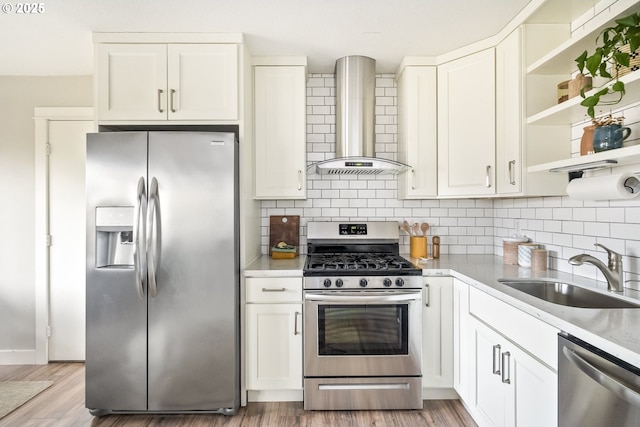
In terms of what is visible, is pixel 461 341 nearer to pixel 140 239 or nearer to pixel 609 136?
pixel 609 136

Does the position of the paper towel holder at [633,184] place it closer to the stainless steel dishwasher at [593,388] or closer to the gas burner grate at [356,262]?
the stainless steel dishwasher at [593,388]

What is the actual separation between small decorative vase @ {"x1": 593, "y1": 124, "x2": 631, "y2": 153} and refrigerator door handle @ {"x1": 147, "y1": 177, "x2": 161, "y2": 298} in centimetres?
234

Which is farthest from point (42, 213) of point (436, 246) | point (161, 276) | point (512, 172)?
point (512, 172)

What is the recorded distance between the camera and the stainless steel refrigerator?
215 cm

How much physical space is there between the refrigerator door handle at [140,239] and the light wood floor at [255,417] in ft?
2.88

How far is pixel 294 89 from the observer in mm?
2670

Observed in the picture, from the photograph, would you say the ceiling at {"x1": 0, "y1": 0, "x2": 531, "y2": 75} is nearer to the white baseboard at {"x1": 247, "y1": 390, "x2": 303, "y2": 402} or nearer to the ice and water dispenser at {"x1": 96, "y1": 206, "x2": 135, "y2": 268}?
the ice and water dispenser at {"x1": 96, "y1": 206, "x2": 135, "y2": 268}

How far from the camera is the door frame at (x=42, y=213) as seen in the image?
3010 millimetres

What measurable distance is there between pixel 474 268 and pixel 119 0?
106 inches

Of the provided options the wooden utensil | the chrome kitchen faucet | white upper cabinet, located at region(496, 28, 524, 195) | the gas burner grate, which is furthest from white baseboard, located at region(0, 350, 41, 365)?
the chrome kitchen faucet

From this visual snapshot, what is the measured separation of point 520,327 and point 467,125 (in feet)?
4.85

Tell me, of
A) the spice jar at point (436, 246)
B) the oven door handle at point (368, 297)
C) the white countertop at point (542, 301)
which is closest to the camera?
the white countertop at point (542, 301)

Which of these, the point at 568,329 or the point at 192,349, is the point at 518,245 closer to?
the point at 568,329

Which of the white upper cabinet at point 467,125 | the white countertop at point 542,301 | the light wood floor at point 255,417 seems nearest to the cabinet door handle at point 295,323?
the white countertop at point 542,301
